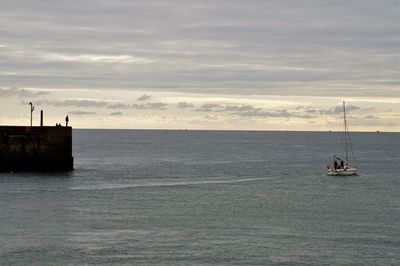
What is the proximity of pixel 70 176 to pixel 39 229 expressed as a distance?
136 feet

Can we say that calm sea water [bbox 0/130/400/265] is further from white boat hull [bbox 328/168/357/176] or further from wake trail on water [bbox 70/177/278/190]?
white boat hull [bbox 328/168/357/176]

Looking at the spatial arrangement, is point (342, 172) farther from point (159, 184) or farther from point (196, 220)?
point (196, 220)

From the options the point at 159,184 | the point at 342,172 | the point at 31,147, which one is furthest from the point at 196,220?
the point at 342,172

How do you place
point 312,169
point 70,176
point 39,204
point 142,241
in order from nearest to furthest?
point 142,241, point 39,204, point 70,176, point 312,169

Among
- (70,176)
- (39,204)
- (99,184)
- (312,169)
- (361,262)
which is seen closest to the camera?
(361,262)

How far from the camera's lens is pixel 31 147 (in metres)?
96.6

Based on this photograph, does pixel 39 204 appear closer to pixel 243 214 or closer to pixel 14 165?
pixel 243 214

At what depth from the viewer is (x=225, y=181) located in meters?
97.7

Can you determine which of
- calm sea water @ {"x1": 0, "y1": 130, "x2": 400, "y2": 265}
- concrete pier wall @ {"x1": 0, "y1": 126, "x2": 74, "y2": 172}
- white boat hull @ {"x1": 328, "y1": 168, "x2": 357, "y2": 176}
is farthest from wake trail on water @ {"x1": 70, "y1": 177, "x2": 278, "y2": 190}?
white boat hull @ {"x1": 328, "y1": 168, "x2": 357, "y2": 176}

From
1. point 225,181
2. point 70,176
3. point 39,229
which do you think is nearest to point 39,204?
point 39,229

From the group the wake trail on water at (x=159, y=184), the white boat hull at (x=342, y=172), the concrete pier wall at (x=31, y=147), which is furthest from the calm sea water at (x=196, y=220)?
the white boat hull at (x=342, y=172)

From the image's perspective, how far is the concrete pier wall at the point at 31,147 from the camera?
96.2 metres

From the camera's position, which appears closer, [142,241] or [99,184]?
[142,241]

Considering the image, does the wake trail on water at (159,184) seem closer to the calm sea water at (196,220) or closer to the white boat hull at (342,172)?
the calm sea water at (196,220)
